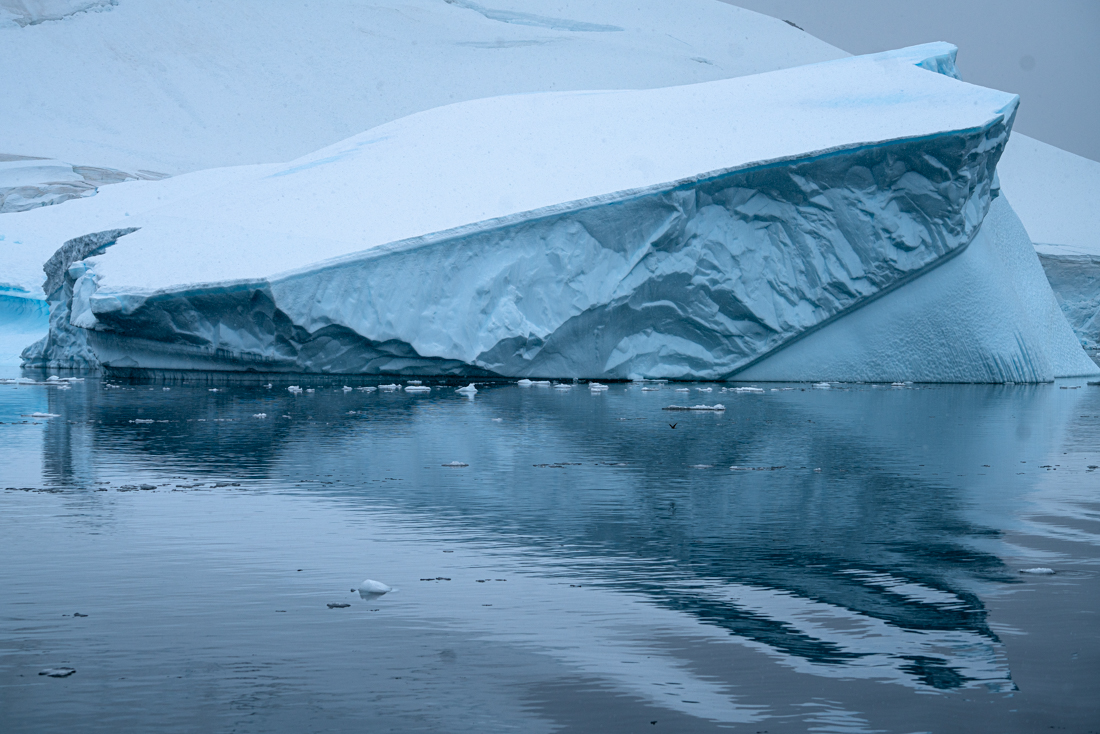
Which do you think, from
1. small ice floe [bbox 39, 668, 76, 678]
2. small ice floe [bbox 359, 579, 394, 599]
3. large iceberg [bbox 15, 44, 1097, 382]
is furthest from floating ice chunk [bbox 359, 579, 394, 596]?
large iceberg [bbox 15, 44, 1097, 382]

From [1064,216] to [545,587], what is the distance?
97.1ft

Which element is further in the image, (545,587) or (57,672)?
(545,587)

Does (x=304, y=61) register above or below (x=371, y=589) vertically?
above

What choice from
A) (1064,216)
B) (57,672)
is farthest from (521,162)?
(1064,216)

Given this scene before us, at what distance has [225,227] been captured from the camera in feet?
36.9

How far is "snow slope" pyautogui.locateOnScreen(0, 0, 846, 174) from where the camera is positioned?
40219mm

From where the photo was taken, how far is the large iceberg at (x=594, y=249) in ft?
35.0

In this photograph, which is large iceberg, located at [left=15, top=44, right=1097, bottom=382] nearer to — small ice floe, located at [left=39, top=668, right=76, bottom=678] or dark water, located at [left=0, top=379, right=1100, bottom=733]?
dark water, located at [left=0, top=379, right=1100, bottom=733]

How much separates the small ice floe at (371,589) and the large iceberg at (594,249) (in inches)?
316

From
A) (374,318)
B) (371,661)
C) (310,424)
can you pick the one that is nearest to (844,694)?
(371,661)

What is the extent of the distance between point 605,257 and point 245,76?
36.7m

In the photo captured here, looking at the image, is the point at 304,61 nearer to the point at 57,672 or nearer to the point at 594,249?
the point at 594,249

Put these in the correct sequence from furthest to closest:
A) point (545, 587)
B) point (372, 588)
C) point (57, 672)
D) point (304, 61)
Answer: point (304, 61), point (545, 587), point (372, 588), point (57, 672)

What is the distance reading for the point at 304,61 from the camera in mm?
44688
